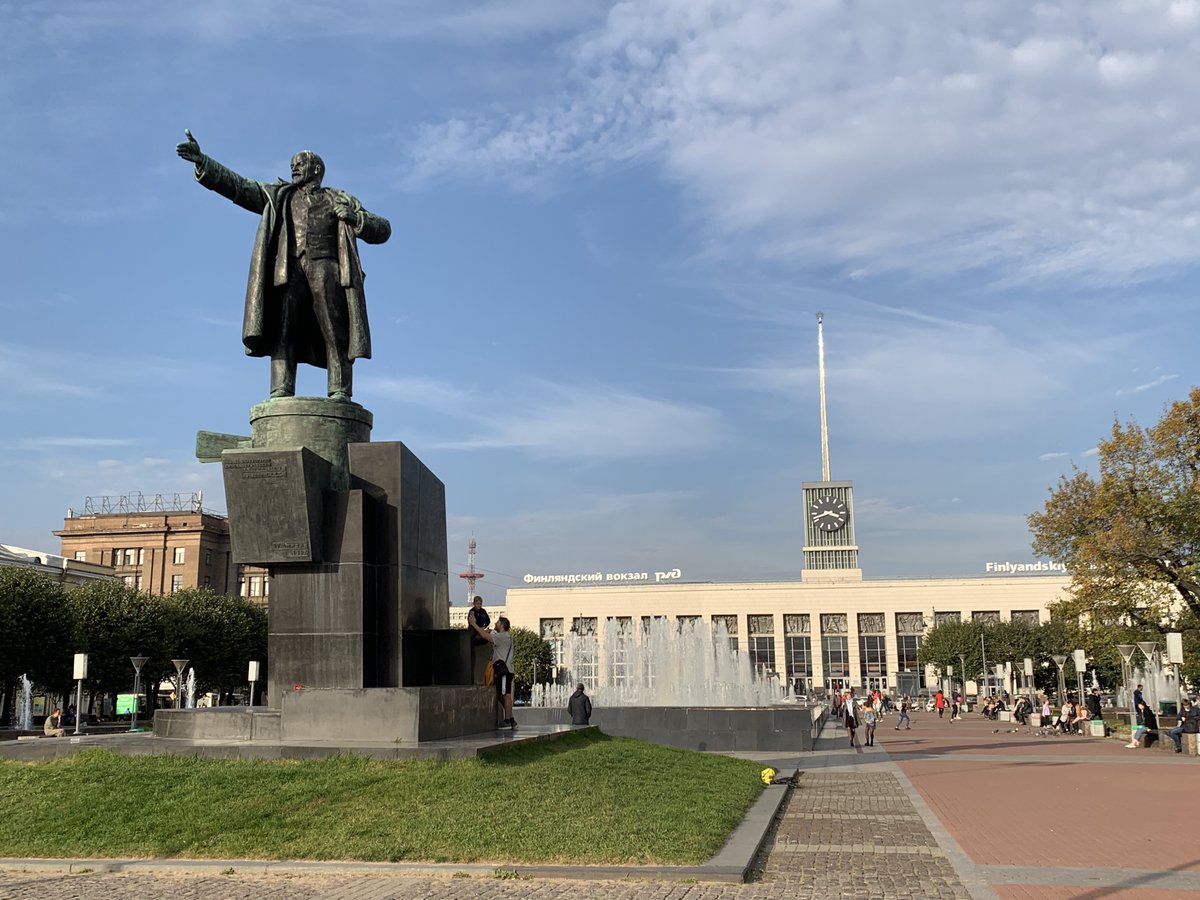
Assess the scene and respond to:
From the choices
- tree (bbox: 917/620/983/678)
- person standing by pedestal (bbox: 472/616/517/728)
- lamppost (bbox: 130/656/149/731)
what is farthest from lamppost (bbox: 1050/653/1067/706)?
person standing by pedestal (bbox: 472/616/517/728)

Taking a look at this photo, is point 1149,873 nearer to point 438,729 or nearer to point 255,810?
point 438,729

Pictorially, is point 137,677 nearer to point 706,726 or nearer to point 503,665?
point 706,726

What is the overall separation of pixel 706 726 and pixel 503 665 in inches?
495

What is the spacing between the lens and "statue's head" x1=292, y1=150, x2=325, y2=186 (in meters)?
14.6

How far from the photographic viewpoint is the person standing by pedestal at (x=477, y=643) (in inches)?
551

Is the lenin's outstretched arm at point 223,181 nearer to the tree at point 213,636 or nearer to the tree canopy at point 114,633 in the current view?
the tree canopy at point 114,633

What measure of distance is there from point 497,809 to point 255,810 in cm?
231

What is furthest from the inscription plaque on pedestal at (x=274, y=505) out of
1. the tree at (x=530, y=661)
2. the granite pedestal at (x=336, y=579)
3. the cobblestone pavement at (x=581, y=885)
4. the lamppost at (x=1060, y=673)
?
the tree at (x=530, y=661)

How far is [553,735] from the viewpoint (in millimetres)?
14250

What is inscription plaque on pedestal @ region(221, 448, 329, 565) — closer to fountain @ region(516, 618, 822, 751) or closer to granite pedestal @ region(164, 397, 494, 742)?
granite pedestal @ region(164, 397, 494, 742)

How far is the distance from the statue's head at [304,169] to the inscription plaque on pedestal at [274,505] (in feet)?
14.1

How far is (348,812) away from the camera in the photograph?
395 inches

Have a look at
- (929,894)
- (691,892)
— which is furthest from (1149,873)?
(691,892)

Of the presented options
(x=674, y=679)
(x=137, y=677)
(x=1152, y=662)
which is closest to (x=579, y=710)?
(x=674, y=679)
